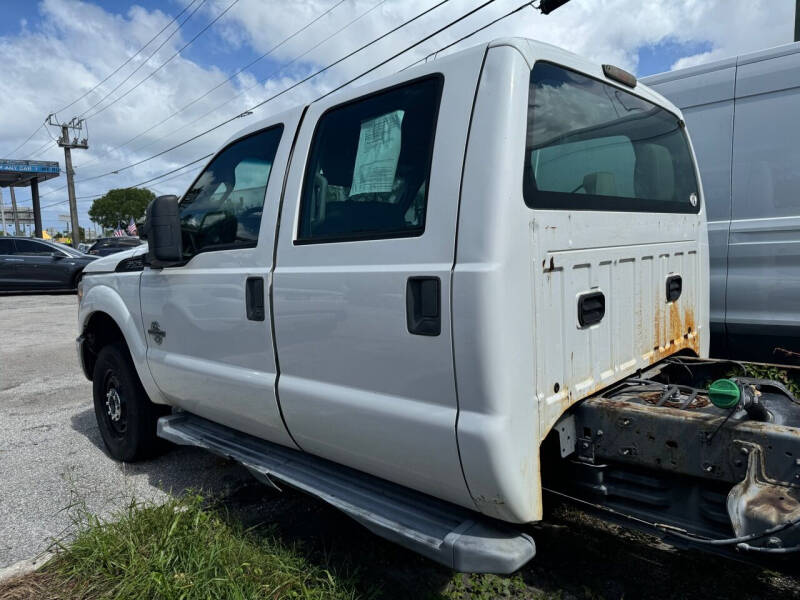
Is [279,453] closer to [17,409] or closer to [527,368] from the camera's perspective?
[527,368]

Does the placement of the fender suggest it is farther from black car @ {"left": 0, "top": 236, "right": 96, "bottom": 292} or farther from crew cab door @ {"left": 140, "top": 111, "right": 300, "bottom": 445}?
black car @ {"left": 0, "top": 236, "right": 96, "bottom": 292}

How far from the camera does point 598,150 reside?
259 cm

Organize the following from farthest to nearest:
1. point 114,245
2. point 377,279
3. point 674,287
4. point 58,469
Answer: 1. point 114,245
2. point 58,469
3. point 674,287
4. point 377,279

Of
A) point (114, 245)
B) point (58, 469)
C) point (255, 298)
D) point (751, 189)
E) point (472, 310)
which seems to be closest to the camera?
point (472, 310)

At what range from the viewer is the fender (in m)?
3.79

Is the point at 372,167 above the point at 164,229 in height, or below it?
above

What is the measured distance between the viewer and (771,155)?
4.21 meters

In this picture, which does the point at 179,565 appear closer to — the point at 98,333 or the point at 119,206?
the point at 98,333

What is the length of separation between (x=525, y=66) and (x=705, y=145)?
9.61 ft

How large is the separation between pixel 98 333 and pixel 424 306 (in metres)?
3.26

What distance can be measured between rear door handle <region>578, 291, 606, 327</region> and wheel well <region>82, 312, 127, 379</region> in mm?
3262

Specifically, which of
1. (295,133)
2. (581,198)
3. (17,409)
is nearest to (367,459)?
(581,198)

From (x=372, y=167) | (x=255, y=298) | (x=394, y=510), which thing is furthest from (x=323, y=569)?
(x=372, y=167)

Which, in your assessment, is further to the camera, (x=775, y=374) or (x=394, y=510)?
(x=775, y=374)
